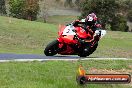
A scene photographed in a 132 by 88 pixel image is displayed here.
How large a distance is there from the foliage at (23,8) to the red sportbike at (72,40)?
6015cm

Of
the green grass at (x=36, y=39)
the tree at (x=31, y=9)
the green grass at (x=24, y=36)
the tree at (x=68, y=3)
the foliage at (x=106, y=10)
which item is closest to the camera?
the green grass at (x=24, y=36)

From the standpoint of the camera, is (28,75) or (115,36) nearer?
(28,75)

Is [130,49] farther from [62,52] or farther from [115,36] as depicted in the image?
[62,52]

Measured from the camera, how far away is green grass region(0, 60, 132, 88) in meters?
9.54

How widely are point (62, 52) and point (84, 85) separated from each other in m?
8.67

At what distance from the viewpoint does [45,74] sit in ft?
35.9

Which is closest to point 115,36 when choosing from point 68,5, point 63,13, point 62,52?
point 62,52

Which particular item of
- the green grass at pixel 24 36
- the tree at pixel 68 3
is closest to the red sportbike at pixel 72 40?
the green grass at pixel 24 36

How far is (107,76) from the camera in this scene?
28.1 ft

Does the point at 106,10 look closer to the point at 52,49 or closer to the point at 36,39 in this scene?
the point at 36,39

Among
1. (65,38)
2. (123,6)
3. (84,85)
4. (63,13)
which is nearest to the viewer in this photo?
(84,85)

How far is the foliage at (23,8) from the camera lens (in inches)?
3066

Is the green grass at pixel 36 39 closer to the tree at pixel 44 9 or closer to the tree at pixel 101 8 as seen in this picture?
the tree at pixel 101 8

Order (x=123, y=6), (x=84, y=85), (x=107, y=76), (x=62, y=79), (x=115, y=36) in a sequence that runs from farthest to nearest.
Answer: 1. (x=123, y=6)
2. (x=115, y=36)
3. (x=62, y=79)
4. (x=84, y=85)
5. (x=107, y=76)
